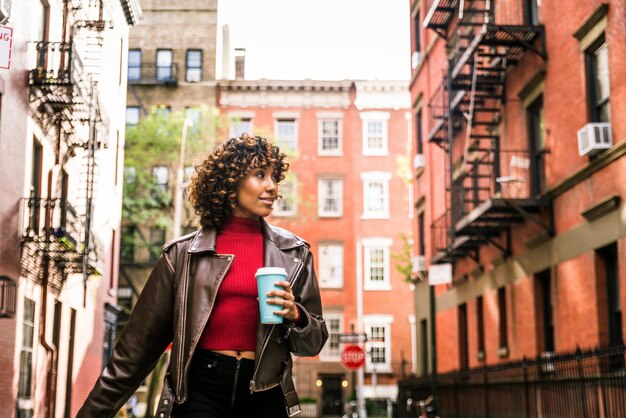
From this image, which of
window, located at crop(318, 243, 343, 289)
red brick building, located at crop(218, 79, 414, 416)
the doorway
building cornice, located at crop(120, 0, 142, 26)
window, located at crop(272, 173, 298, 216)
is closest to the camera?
building cornice, located at crop(120, 0, 142, 26)

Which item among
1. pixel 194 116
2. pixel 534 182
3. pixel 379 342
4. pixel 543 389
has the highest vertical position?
pixel 194 116

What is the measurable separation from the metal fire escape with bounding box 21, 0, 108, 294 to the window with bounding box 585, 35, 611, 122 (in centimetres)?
970

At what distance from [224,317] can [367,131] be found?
159 ft

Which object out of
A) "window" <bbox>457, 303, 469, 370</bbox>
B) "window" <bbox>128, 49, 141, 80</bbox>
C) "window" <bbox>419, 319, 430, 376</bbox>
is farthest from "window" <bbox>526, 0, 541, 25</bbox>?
"window" <bbox>128, 49, 141, 80</bbox>

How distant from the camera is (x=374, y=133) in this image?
5262 centimetres

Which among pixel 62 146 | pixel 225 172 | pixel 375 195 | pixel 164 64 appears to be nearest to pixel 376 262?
pixel 375 195

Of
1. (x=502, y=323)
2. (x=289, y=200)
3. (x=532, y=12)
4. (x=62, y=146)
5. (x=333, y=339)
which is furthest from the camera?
(x=333, y=339)

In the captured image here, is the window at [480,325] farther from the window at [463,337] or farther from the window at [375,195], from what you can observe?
the window at [375,195]

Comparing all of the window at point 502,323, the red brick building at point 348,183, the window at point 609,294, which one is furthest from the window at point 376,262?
the window at point 609,294

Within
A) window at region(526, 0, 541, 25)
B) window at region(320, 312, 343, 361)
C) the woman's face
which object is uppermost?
window at region(526, 0, 541, 25)

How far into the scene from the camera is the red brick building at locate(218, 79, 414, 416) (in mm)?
50594

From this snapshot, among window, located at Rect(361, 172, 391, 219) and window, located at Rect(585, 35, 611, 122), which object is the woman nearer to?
window, located at Rect(585, 35, 611, 122)

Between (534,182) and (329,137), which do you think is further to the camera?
(329,137)

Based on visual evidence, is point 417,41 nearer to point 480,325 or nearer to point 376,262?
point 480,325
